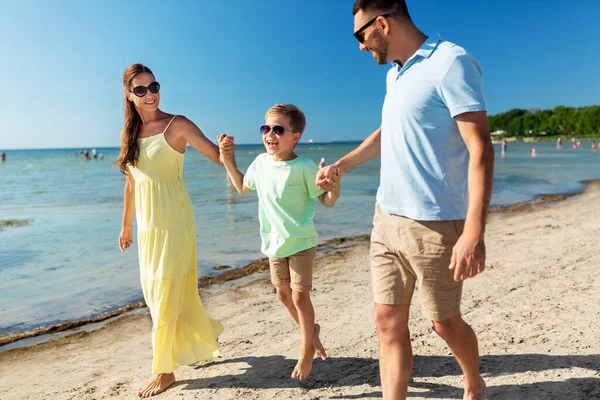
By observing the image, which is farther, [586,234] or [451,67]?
[586,234]

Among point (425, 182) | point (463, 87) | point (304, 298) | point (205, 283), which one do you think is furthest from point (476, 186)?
point (205, 283)

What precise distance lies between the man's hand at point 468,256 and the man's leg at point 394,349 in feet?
1.76

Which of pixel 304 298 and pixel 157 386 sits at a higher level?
pixel 304 298

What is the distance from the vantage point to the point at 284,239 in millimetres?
3668

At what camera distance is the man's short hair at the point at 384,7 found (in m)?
2.64

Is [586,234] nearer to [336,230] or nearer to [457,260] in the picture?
[336,230]

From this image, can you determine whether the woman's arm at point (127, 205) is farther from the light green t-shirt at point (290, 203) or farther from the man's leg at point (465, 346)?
the man's leg at point (465, 346)

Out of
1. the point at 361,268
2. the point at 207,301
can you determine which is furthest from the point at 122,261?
the point at 361,268

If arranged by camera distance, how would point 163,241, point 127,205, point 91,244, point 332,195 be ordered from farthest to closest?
point 91,244, point 127,205, point 163,241, point 332,195

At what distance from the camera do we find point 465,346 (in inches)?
112

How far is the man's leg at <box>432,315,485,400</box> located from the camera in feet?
9.09

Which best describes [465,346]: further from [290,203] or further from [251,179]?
[251,179]

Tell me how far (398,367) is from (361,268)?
486 cm

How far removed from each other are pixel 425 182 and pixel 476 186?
0.29 m
